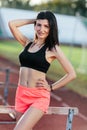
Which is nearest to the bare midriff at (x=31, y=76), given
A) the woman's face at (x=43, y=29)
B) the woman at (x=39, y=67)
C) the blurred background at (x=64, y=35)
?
the woman at (x=39, y=67)

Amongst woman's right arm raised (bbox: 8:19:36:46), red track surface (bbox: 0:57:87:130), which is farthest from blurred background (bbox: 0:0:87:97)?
woman's right arm raised (bbox: 8:19:36:46)

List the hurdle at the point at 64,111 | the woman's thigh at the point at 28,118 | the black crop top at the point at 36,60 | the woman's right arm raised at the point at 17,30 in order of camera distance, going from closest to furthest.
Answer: the woman's thigh at the point at 28,118, the black crop top at the point at 36,60, the hurdle at the point at 64,111, the woman's right arm raised at the point at 17,30

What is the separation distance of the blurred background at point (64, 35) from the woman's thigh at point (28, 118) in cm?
895

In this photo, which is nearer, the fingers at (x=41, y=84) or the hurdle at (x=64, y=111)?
the fingers at (x=41, y=84)

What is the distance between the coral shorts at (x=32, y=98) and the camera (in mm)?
5176

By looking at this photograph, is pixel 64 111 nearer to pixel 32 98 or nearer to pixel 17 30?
pixel 32 98

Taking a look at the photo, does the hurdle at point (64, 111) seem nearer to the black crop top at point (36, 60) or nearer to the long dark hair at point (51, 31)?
the black crop top at point (36, 60)

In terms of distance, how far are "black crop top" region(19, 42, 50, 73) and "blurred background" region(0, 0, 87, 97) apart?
8847 mm

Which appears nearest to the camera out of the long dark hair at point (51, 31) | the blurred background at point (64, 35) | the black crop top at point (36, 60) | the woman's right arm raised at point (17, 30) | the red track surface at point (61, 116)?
the black crop top at point (36, 60)

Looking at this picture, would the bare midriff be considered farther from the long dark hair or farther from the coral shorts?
the long dark hair

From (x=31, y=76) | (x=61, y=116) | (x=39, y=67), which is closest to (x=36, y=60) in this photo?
(x=39, y=67)

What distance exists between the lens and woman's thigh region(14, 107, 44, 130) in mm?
5012

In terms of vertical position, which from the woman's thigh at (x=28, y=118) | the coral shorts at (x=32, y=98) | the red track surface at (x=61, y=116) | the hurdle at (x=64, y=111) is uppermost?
the coral shorts at (x=32, y=98)

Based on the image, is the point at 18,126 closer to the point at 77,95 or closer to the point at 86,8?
the point at 77,95
